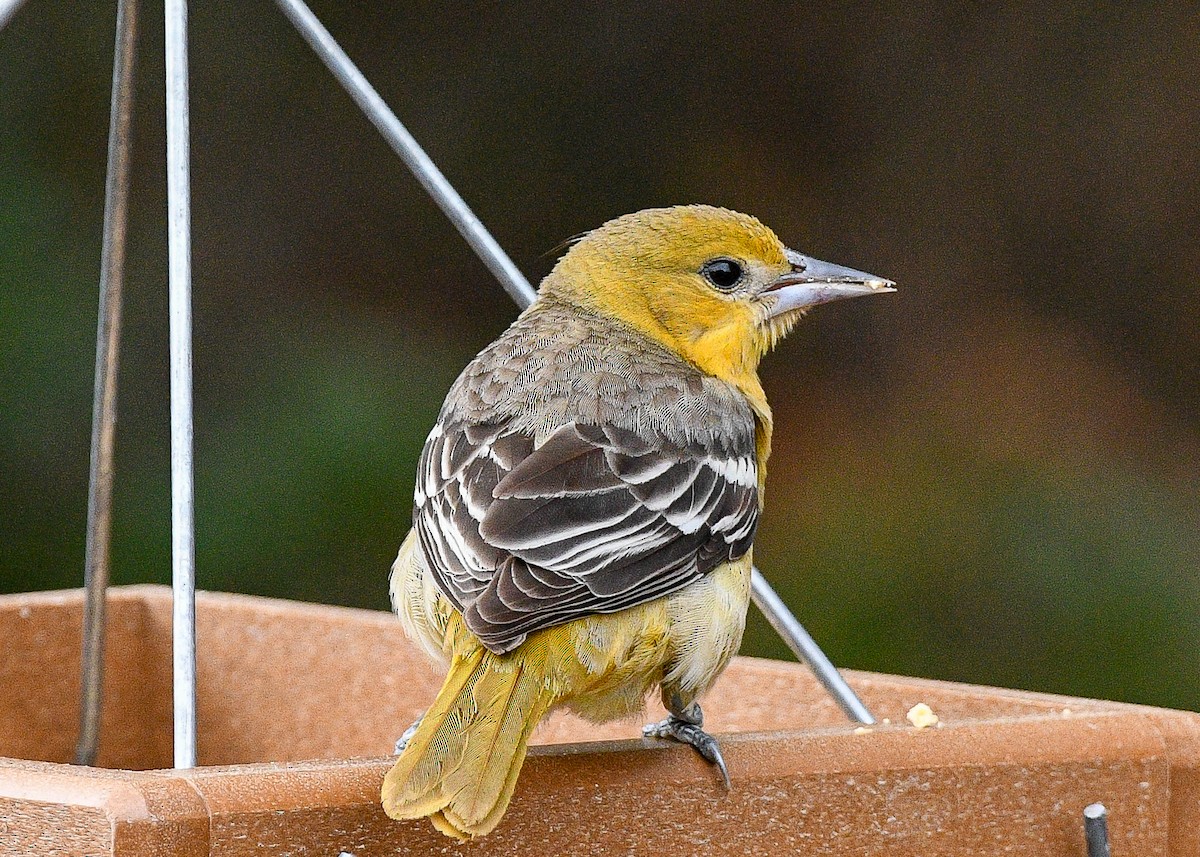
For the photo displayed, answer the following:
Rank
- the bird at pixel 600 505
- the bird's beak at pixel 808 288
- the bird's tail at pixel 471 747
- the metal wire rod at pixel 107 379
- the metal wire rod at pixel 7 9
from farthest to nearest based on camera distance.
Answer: the bird's beak at pixel 808 288
the metal wire rod at pixel 107 379
the metal wire rod at pixel 7 9
the bird at pixel 600 505
the bird's tail at pixel 471 747

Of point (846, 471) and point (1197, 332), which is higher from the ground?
point (1197, 332)

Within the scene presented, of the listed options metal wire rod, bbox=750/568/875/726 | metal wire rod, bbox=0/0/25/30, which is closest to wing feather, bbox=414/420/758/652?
metal wire rod, bbox=750/568/875/726

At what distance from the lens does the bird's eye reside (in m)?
3.20

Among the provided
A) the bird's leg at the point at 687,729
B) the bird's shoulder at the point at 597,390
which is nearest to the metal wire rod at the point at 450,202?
the bird's shoulder at the point at 597,390

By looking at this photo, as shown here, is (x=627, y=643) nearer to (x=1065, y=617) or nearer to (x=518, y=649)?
(x=518, y=649)

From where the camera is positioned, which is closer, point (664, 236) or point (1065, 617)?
point (664, 236)

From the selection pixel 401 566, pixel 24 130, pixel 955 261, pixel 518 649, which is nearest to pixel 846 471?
pixel 955 261

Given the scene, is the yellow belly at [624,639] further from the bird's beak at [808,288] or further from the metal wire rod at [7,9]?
the metal wire rod at [7,9]

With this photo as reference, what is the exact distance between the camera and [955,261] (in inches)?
250

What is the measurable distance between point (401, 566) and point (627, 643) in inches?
19.3

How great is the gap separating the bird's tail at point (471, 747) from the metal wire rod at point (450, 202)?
638mm

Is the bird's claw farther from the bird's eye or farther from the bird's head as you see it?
the bird's eye

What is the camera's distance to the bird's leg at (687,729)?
220 centimetres

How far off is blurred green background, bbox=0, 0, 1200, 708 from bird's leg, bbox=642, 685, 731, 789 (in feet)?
10.4
